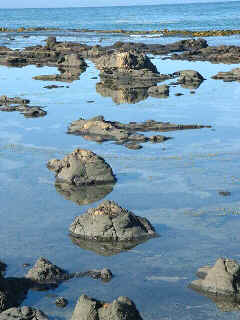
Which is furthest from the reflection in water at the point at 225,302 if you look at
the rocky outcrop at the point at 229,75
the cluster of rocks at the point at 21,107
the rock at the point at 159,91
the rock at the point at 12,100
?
the rocky outcrop at the point at 229,75

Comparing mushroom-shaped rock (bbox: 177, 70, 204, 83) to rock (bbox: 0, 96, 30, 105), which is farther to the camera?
mushroom-shaped rock (bbox: 177, 70, 204, 83)

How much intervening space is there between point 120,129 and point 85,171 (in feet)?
21.7

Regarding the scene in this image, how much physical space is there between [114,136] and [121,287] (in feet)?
43.8

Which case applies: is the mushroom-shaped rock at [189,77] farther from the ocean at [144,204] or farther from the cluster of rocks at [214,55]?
the cluster of rocks at [214,55]

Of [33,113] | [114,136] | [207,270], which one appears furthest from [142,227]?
[33,113]

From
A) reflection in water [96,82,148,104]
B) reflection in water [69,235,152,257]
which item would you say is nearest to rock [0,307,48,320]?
reflection in water [69,235,152,257]

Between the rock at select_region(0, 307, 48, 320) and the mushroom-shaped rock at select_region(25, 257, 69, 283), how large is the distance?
211 centimetres

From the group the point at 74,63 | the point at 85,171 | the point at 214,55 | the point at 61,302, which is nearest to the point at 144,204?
the point at 85,171

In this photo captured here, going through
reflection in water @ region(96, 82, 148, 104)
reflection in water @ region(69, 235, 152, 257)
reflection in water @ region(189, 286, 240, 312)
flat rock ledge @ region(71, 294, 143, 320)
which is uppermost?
flat rock ledge @ region(71, 294, 143, 320)

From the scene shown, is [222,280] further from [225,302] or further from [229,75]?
[229,75]

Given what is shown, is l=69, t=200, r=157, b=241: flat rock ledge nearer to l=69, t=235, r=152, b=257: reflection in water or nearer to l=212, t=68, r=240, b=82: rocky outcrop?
l=69, t=235, r=152, b=257: reflection in water

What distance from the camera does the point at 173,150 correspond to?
79.8ft

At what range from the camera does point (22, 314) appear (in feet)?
37.5

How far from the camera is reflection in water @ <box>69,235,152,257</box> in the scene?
15430 millimetres
